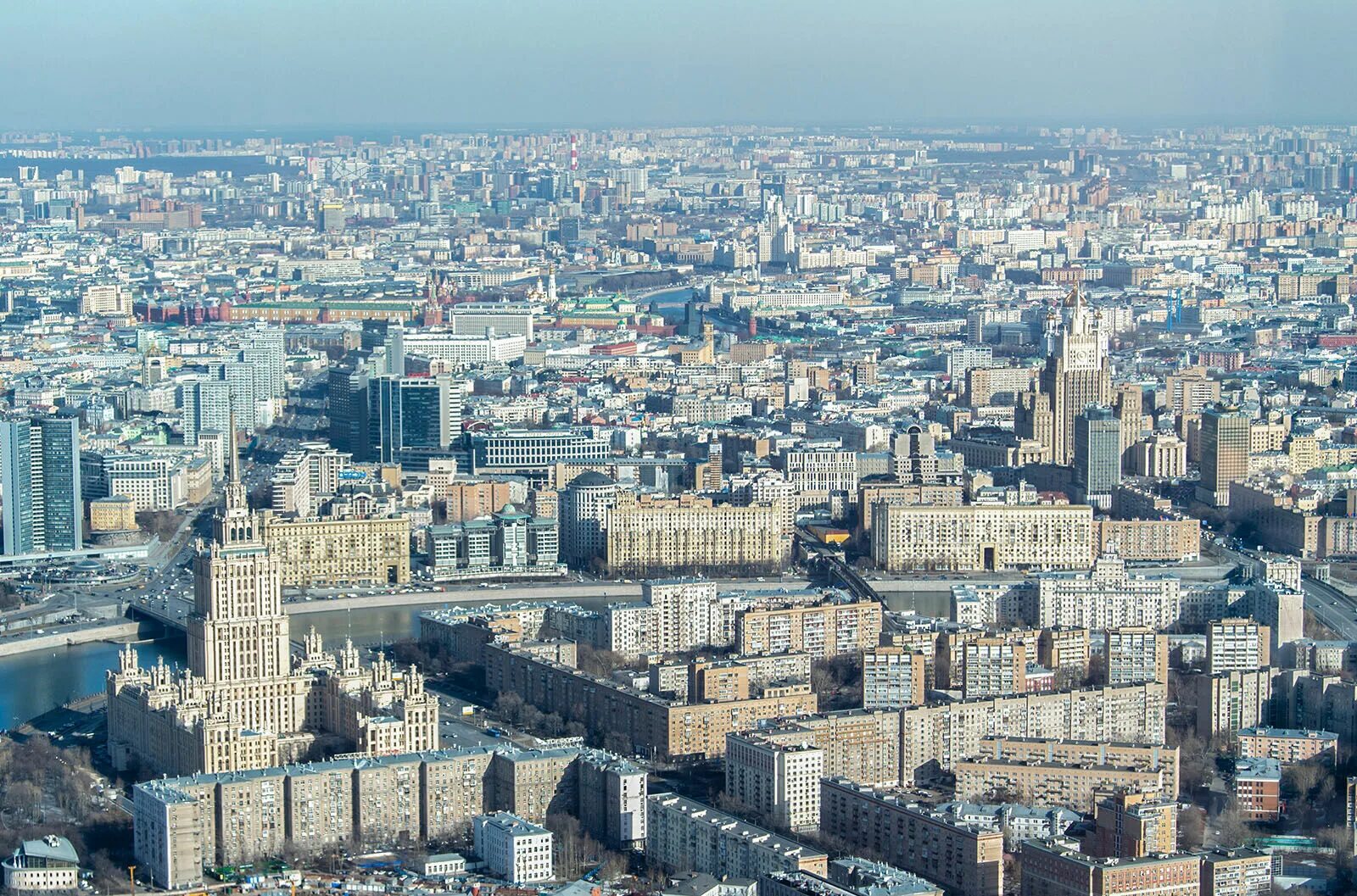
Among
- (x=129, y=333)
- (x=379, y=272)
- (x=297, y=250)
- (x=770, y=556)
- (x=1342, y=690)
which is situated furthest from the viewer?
(x=297, y=250)

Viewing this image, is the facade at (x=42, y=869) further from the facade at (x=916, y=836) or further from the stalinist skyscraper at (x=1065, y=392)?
the stalinist skyscraper at (x=1065, y=392)

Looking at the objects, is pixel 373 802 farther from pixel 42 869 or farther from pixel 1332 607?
pixel 1332 607

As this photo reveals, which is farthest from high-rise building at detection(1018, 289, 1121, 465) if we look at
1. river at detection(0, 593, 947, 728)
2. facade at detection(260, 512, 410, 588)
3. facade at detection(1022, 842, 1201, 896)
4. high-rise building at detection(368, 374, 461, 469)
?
facade at detection(1022, 842, 1201, 896)

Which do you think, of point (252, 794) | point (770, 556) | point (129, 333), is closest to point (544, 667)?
point (252, 794)

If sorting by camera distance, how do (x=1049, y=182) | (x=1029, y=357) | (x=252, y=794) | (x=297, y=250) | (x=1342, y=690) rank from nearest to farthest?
(x=252, y=794)
(x=1342, y=690)
(x=1029, y=357)
(x=297, y=250)
(x=1049, y=182)

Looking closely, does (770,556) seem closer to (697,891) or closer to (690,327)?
(697,891)

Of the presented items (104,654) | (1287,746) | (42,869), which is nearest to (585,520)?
(104,654)

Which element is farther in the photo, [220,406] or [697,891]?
[220,406]
